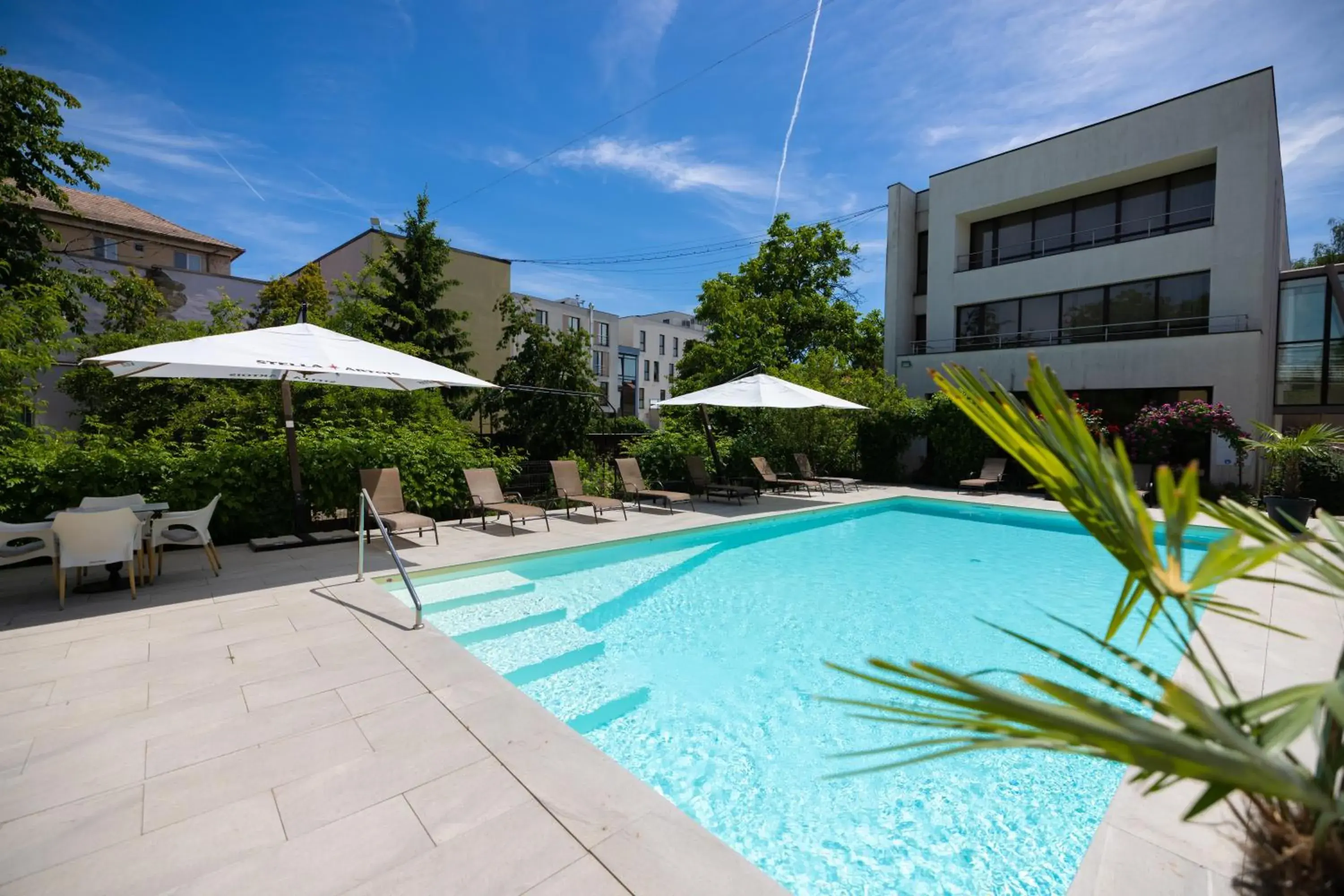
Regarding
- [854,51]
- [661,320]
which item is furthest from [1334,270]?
[661,320]

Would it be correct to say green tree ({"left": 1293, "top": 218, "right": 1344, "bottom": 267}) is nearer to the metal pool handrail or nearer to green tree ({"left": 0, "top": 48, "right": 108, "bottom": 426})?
the metal pool handrail

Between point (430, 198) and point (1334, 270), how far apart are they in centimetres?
2421

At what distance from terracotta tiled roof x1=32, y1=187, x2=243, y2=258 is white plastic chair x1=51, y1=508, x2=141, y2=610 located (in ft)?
73.7

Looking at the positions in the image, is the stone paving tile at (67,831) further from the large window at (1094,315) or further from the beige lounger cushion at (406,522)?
the large window at (1094,315)

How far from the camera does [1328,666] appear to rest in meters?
4.52

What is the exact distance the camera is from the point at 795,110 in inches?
701

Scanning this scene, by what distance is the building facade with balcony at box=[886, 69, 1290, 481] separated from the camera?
1462cm

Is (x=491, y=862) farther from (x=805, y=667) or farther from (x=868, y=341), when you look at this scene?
(x=868, y=341)

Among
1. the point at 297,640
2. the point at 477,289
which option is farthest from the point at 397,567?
the point at 477,289

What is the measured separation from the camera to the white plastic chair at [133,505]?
20.4 feet

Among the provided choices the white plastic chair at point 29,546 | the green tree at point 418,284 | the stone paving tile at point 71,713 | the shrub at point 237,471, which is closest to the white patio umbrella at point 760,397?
the shrub at point 237,471

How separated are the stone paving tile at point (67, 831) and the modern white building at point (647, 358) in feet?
148

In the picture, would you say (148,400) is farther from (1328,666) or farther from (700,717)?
(1328,666)

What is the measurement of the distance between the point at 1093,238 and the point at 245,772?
21.7 m
